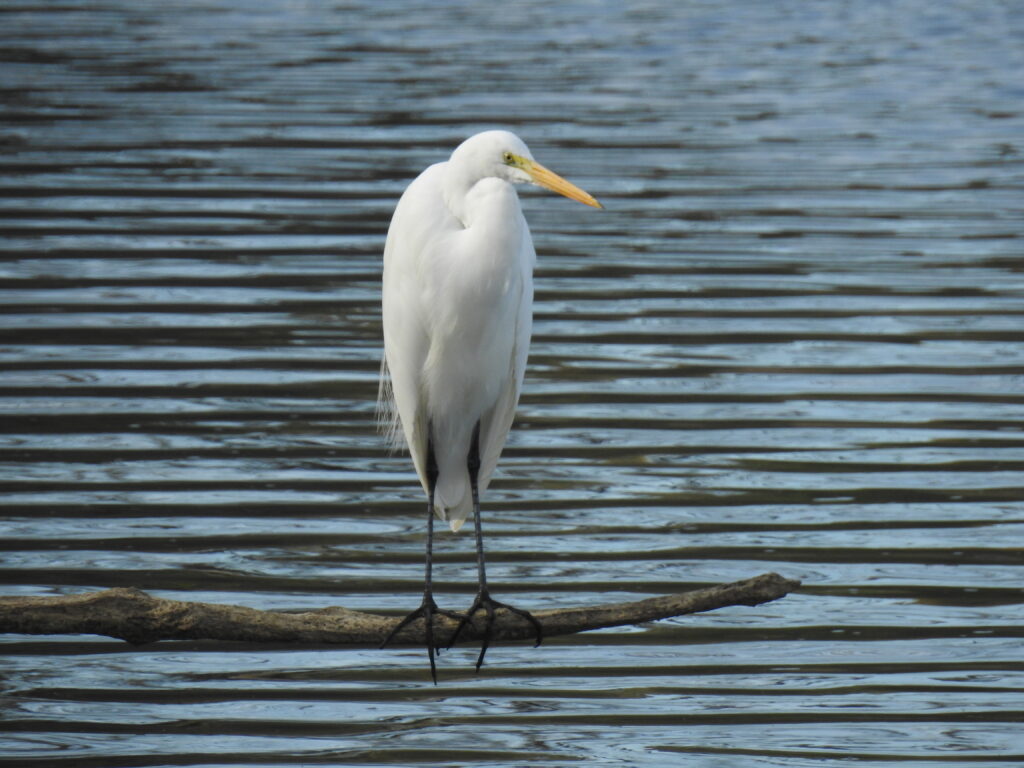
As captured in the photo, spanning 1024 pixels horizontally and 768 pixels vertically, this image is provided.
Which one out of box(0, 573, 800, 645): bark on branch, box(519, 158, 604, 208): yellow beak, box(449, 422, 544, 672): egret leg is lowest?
box(449, 422, 544, 672): egret leg

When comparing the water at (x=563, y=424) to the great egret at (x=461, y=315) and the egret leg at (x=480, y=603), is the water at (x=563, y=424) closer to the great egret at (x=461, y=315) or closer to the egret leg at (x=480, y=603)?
the egret leg at (x=480, y=603)

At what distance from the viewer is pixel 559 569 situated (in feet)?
19.8

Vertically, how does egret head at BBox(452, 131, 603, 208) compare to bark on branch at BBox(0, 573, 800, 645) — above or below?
above

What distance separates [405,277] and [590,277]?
16.2 ft

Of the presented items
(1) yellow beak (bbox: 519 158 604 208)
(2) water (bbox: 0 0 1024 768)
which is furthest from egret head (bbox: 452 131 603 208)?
(2) water (bbox: 0 0 1024 768)

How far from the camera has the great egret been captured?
169 inches

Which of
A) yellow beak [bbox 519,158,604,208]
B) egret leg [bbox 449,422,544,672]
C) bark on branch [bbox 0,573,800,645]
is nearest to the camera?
bark on branch [bbox 0,573,800,645]

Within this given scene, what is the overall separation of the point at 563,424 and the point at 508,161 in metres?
3.35

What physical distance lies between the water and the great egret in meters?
0.70

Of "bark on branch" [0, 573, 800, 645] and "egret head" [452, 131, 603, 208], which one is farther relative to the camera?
"egret head" [452, 131, 603, 208]

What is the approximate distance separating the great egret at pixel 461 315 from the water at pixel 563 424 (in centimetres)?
70

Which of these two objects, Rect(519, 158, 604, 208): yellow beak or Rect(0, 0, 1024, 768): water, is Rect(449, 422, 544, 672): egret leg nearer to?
Rect(0, 0, 1024, 768): water

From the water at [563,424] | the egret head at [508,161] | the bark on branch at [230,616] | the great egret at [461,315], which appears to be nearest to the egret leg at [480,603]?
the great egret at [461,315]

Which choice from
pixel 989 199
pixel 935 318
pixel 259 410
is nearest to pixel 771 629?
pixel 259 410
